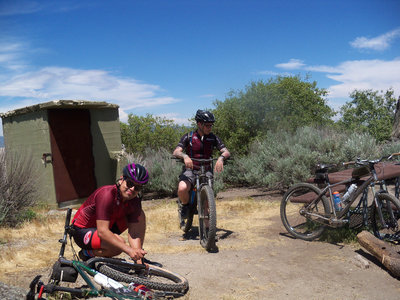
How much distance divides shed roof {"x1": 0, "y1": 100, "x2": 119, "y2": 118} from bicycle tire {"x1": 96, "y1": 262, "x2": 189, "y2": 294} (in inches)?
252

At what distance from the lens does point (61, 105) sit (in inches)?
366

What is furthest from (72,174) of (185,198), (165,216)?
(185,198)

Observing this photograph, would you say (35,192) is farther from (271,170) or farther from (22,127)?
(271,170)

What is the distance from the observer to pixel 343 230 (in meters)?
5.84

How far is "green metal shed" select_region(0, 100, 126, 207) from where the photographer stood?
9641mm

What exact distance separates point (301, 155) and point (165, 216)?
408cm

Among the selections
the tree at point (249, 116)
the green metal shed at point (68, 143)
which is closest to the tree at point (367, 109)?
the tree at point (249, 116)

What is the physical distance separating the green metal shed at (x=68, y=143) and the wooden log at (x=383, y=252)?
285 inches

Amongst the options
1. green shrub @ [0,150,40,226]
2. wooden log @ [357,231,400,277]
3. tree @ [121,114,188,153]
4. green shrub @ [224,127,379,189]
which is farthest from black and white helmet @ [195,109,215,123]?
tree @ [121,114,188,153]

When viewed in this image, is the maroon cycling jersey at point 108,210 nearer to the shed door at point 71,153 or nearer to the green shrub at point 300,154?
the shed door at point 71,153

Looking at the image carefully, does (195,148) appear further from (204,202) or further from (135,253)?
(135,253)

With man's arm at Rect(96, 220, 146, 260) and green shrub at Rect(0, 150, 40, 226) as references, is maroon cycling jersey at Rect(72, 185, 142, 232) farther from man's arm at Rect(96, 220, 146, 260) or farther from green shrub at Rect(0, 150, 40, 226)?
green shrub at Rect(0, 150, 40, 226)

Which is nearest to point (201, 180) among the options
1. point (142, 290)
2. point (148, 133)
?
point (142, 290)

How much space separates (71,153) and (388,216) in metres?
7.60
